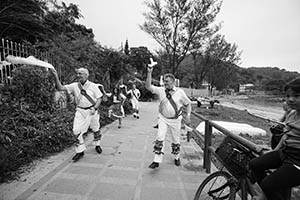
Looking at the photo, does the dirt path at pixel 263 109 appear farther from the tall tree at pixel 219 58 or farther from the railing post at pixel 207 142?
the railing post at pixel 207 142

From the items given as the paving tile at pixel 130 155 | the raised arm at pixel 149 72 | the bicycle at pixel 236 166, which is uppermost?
the raised arm at pixel 149 72

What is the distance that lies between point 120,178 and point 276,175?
2307 mm

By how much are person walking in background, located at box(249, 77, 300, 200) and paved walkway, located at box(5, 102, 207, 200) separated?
132cm

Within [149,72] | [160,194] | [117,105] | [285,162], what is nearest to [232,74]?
[117,105]

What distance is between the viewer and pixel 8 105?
414 cm

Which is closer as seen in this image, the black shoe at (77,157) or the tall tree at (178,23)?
the black shoe at (77,157)

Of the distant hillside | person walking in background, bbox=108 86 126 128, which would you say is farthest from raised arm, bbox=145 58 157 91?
person walking in background, bbox=108 86 126 128

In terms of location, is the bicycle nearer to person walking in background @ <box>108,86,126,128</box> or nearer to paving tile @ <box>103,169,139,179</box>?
paving tile @ <box>103,169,139,179</box>

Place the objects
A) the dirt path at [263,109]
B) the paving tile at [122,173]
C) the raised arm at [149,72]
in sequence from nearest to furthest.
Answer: the paving tile at [122,173], the raised arm at [149,72], the dirt path at [263,109]

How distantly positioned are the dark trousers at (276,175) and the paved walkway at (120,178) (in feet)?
4.26

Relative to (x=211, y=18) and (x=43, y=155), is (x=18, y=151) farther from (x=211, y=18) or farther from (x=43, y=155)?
(x=211, y=18)

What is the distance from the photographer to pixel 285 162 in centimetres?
149

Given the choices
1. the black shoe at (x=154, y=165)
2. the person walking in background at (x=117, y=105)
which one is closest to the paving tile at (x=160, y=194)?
the black shoe at (x=154, y=165)

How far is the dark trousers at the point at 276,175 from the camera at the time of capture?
1.42 m
